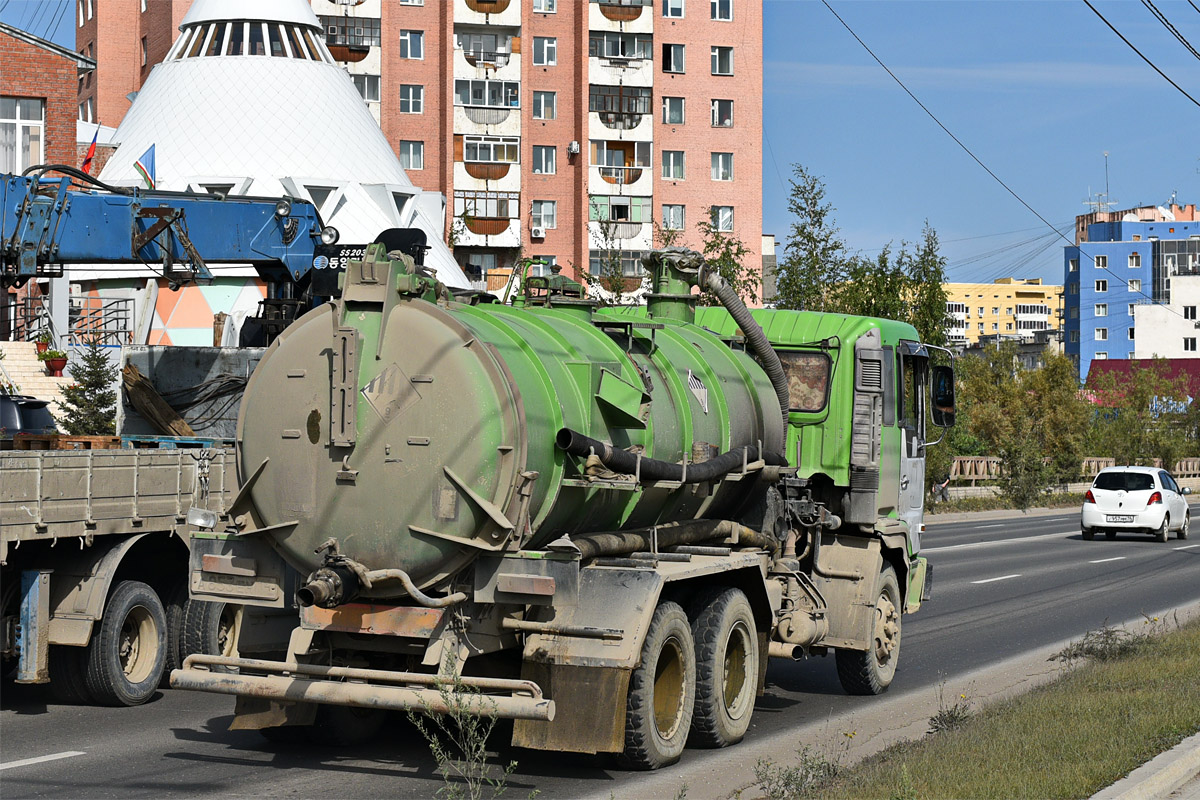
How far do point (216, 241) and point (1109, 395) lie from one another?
212ft

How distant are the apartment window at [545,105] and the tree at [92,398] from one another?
39.4 m

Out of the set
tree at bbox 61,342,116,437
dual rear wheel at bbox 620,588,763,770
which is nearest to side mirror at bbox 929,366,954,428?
dual rear wheel at bbox 620,588,763,770

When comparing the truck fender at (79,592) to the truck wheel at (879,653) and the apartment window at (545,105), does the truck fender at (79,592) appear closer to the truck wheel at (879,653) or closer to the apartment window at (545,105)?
the truck wheel at (879,653)

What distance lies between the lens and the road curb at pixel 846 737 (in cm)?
846

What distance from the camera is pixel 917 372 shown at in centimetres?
1321

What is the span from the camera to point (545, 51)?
67125 mm

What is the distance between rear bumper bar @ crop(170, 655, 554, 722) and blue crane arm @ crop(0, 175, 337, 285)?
8.41m

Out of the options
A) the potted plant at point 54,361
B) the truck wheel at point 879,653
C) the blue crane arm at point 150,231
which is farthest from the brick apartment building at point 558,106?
the truck wheel at point 879,653

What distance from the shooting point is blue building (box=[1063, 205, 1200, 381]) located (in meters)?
138

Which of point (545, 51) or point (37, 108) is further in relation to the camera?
point (545, 51)

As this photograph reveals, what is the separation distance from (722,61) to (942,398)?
Answer: 57640 mm

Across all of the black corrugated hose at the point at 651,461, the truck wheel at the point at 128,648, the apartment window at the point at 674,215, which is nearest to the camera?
the black corrugated hose at the point at 651,461

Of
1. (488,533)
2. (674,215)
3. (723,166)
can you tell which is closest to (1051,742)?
(488,533)

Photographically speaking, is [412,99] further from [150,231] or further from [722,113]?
[150,231]
